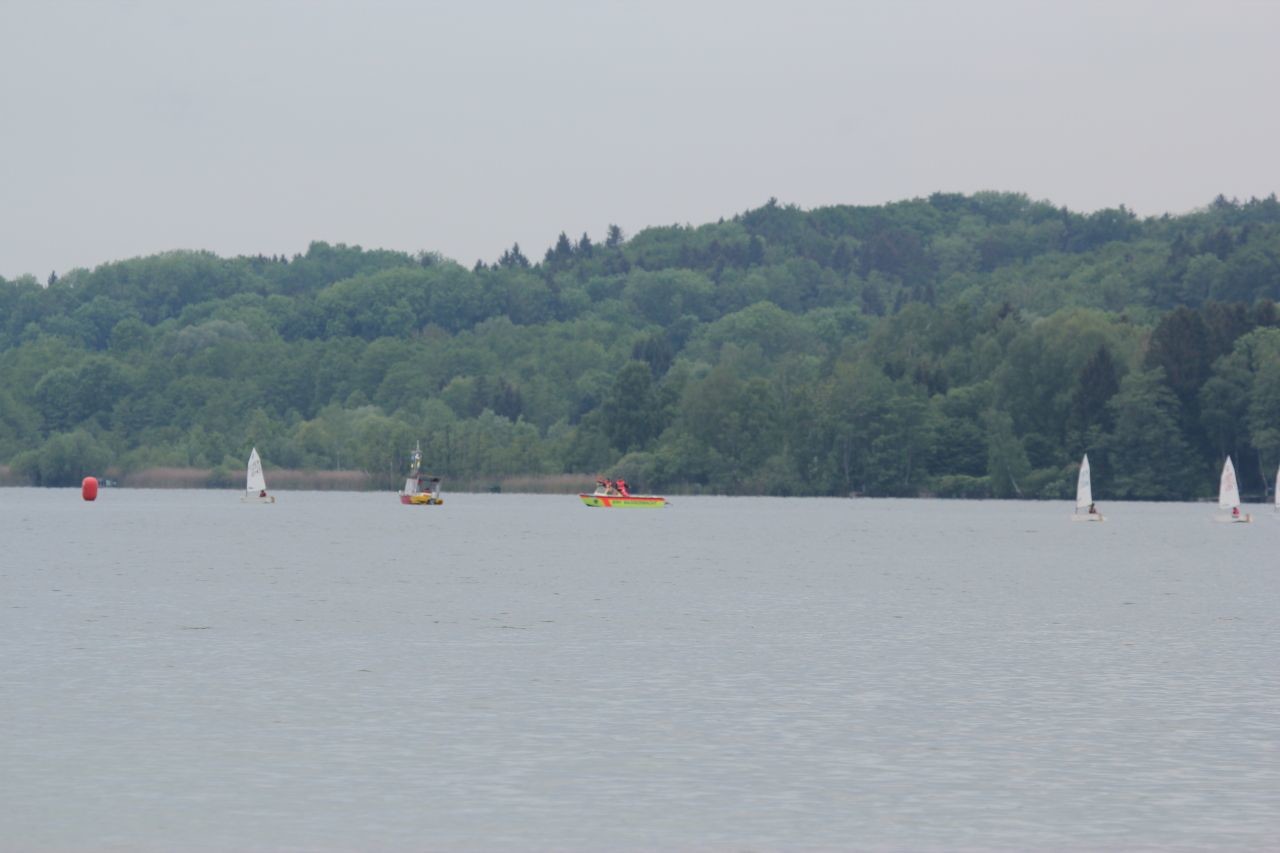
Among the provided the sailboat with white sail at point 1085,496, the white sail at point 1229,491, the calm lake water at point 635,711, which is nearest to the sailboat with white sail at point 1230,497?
the white sail at point 1229,491

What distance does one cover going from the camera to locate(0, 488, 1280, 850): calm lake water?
23297 millimetres

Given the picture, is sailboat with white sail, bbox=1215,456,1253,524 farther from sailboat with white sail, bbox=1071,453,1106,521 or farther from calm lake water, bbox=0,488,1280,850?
calm lake water, bbox=0,488,1280,850

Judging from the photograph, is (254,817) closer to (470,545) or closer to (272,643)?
(272,643)

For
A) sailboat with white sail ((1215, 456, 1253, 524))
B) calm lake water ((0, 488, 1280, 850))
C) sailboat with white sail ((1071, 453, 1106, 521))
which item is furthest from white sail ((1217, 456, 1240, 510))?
calm lake water ((0, 488, 1280, 850))

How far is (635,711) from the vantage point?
33.7 meters

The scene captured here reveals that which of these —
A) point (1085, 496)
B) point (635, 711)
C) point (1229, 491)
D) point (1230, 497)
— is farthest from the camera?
point (1085, 496)

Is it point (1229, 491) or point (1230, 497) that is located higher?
point (1229, 491)

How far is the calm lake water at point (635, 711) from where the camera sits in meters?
23.3

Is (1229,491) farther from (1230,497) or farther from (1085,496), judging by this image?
(1085,496)

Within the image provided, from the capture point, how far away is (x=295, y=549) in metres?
101

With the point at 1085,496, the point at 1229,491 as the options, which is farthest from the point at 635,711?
the point at 1085,496

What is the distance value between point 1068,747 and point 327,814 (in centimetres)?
1164

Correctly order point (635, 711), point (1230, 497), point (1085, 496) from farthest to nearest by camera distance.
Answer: point (1085, 496), point (1230, 497), point (635, 711)

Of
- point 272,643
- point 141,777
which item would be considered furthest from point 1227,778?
point 272,643
